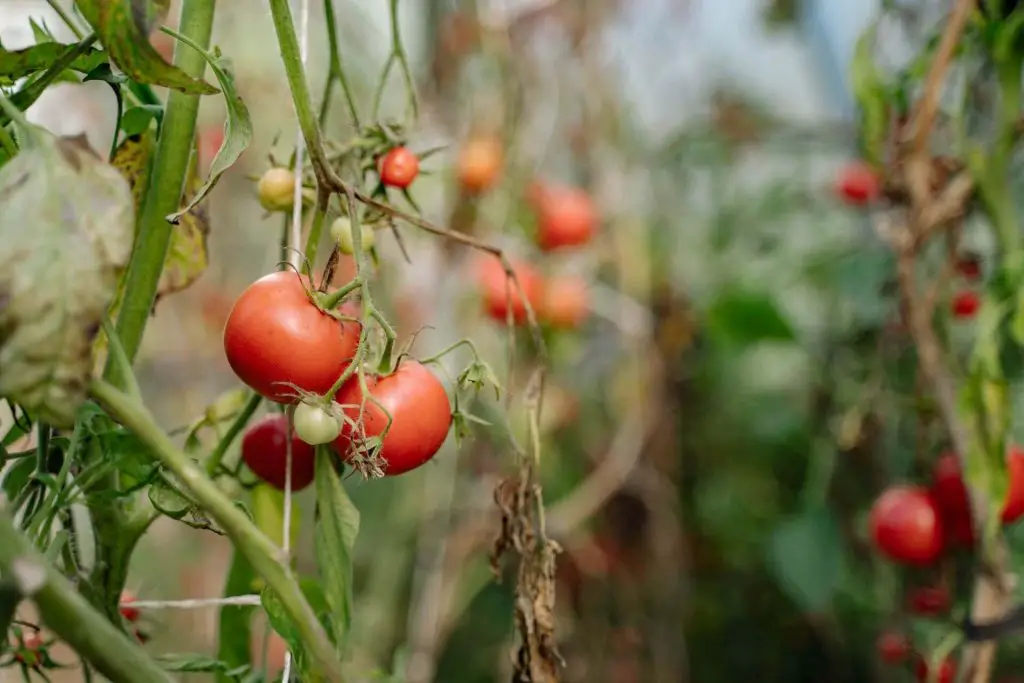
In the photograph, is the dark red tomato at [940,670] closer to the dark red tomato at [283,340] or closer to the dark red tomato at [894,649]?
the dark red tomato at [894,649]

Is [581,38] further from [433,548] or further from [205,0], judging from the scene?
[205,0]

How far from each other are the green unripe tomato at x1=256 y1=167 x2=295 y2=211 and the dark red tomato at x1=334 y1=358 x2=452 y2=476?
0.12m

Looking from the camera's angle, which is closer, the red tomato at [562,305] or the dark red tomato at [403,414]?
the dark red tomato at [403,414]

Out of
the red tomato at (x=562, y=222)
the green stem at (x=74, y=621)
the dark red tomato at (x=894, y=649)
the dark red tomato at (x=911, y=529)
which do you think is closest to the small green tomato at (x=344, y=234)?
the green stem at (x=74, y=621)

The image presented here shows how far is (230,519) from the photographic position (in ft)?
1.09

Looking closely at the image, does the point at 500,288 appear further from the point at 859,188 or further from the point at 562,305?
the point at 859,188

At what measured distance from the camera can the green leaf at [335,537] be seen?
0.44 metres

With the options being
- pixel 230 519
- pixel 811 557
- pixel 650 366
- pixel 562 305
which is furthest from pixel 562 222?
pixel 230 519

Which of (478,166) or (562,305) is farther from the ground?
(478,166)

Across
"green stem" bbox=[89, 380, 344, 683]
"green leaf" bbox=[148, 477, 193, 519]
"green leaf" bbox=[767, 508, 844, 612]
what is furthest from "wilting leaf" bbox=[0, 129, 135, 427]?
"green leaf" bbox=[767, 508, 844, 612]

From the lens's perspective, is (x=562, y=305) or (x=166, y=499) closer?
(x=166, y=499)

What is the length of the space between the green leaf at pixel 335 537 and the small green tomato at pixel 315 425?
56mm

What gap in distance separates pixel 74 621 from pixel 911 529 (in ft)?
2.75

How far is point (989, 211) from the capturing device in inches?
34.5
